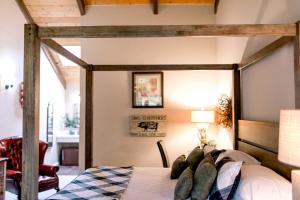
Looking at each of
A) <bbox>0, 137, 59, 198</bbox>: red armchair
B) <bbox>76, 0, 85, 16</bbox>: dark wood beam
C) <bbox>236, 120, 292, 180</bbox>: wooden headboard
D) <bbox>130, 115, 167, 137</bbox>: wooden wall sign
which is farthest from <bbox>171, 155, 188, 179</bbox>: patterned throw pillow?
<bbox>76, 0, 85, 16</bbox>: dark wood beam

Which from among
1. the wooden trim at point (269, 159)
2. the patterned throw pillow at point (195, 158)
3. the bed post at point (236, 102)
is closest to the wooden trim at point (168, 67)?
the bed post at point (236, 102)

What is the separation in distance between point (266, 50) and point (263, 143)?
89 cm

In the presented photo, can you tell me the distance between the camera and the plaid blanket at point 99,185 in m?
2.46

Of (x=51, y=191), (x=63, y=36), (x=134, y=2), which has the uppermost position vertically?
(x=134, y=2)

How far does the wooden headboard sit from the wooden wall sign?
1839 mm

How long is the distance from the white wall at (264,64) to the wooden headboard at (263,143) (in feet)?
0.40

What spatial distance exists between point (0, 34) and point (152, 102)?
2810 millimetres

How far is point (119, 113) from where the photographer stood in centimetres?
519

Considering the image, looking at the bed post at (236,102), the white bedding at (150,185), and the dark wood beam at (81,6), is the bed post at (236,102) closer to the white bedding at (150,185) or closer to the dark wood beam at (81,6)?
the white bedding at (150,185)

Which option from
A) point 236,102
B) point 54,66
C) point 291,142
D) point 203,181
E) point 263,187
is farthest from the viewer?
point 54,66

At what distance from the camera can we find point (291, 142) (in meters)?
1.43

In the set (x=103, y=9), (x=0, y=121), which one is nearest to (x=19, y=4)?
(x=103, y=9)

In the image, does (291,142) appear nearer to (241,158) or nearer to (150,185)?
(241,158)

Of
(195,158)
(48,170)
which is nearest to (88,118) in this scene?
(48,170)
